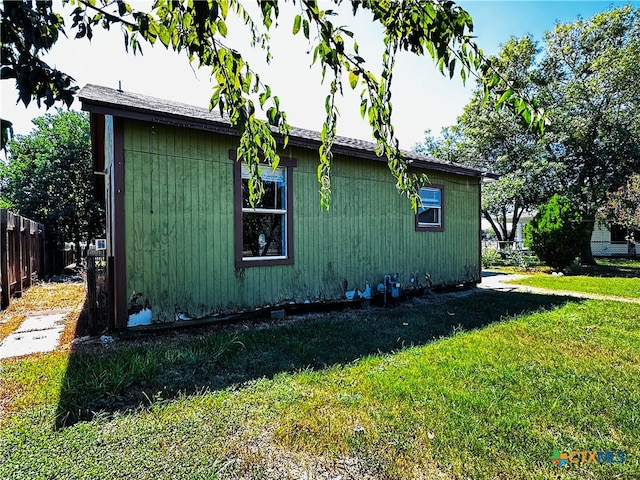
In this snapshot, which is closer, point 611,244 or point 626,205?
point 626,205

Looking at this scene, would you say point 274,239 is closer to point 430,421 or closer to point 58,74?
point 430,421

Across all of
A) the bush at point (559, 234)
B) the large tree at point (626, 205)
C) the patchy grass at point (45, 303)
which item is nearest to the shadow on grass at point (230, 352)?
the patchy grass at point (45, 303)

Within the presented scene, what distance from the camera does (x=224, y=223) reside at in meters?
5.20

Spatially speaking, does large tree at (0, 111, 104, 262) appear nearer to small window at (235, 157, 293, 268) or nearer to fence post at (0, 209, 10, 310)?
fence post at (0, 209, 10, 310)

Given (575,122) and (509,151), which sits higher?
(575,122)

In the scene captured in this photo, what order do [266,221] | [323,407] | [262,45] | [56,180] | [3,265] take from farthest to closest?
[56,180] < [3,265] < [266,221] < [323,407] < [262,45]

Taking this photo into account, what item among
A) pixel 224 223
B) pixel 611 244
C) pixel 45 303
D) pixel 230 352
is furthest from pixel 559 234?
pixel 611 244

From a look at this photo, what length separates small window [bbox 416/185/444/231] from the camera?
801cm

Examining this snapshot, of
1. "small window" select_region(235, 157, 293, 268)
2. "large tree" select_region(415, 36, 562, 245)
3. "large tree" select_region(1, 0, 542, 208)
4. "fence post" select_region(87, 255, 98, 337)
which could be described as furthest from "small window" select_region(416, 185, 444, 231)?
"large tree" select_region(415, 36, 562, 245)

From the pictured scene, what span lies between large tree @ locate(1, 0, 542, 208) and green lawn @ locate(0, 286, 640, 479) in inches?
64.7

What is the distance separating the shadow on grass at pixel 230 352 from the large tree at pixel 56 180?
10716 mm

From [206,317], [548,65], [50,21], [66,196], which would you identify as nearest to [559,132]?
[548,65]

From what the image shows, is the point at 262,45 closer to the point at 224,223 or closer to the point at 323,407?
the point at 323,407

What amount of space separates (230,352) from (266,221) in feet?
Answer: 7.75
